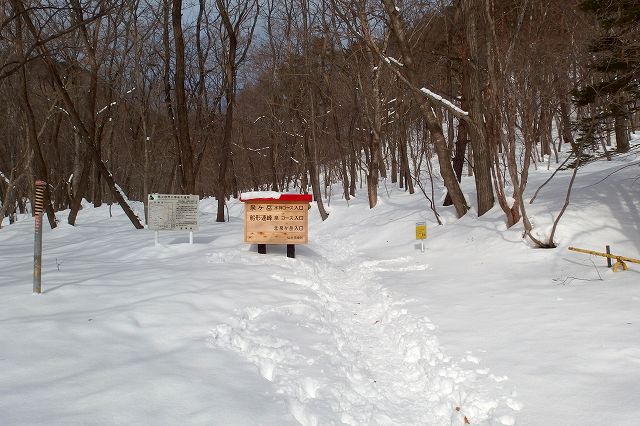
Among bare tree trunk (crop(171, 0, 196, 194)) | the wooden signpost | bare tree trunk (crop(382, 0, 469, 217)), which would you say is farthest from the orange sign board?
bare tree trunk (crop(171, 0, 196, 194))

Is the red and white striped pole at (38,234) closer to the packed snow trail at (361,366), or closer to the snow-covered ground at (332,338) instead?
the snow-covered ground at (332,338)

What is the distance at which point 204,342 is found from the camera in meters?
4.14

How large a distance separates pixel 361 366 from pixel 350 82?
1783cm

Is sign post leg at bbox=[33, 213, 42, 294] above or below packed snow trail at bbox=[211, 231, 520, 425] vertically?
above

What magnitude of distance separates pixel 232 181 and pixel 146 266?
104ft

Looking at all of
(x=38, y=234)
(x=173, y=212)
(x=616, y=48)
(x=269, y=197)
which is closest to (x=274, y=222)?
(x=269, y=197)

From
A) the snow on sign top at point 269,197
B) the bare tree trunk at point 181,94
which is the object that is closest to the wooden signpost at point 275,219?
the snow on sign top at point 269,197

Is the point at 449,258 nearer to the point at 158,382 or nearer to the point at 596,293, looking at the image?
the point at 596,293

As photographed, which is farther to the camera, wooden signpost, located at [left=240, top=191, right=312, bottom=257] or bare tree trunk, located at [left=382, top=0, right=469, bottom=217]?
bare tree trunk, located at [left=382, top=0, right=469, bottom=217]

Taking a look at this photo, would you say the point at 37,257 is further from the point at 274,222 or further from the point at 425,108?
the point at 425,108

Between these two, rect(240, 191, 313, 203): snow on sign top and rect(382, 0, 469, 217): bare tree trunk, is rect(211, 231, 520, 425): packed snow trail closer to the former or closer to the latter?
rect(240, 191, 313, 203): snow on sign top

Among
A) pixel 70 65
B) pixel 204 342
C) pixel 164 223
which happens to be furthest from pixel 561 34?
pixel 70 65

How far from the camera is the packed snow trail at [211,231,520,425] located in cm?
349

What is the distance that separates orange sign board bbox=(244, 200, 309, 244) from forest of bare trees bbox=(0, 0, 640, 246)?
3.98 meters
